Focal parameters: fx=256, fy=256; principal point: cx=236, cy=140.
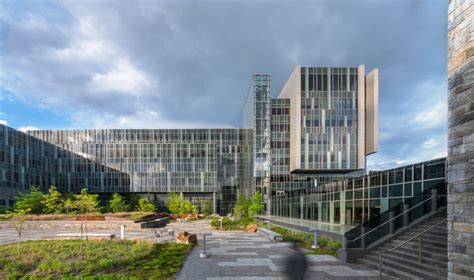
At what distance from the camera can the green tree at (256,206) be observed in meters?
47.8

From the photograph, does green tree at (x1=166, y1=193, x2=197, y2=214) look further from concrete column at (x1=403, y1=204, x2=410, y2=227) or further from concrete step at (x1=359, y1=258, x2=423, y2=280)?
concrete column at (x1=403, y1=204, x2=410, y2=227)

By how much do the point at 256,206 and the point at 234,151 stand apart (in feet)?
72.3

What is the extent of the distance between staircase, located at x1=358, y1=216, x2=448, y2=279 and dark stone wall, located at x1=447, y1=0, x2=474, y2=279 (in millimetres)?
4167

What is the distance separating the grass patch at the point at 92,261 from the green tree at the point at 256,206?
34.3 metres

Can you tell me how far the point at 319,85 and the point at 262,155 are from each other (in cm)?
1875

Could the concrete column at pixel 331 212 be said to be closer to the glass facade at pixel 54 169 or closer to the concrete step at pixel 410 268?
the concrete step at pixel 410 268

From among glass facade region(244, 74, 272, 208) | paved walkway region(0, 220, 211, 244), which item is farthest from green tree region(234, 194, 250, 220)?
paved walkway region(0, 220, 211, 244)

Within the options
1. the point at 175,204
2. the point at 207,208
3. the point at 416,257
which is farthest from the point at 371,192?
the point at 207,208

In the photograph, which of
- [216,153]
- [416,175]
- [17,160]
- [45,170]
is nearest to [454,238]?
[416,175]

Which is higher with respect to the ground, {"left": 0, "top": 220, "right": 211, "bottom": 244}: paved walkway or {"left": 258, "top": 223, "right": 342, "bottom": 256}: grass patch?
{"left": 258, "top": 223, "right": 342, "bottom": 256}: grass patch

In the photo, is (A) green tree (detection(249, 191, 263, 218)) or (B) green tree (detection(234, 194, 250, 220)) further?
(B) green tree (detection(234, 194, 250, 220))

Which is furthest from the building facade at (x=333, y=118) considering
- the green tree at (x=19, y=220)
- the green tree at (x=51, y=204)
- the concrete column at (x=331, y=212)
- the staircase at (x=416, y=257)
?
the green tree at (x=19, y=220)

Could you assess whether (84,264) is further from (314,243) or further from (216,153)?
(216,153)

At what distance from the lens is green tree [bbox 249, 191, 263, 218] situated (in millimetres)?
47750
